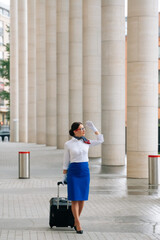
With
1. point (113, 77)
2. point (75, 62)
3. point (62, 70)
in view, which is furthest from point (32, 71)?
point (113, 77)

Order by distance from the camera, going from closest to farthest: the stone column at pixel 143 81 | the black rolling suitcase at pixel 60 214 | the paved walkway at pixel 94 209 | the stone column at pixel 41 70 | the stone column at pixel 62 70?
the paved walkway at pixel 94 209 → the black rolling suitcase at pixel 60 214 → the stone column at pixel 143 81 → the stone column at pixel 62 70 → the stone column at pixel 41 70

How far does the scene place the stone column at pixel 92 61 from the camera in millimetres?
Answer: 27328

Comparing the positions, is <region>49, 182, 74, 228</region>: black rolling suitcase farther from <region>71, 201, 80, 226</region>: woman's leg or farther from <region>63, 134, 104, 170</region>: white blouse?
<region>63, 134, 104, 170</region>: white blouse

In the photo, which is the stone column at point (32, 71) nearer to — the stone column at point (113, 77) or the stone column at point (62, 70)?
the stone column at point (62, 70)

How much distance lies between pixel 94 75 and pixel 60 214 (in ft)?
61.4

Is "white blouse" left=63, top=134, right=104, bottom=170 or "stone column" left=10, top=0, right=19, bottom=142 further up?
"stone column" left=10, top=0, right=19, bottom=142

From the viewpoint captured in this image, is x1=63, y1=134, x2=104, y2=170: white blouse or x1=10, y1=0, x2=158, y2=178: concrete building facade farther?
x1=10, y1=0, x2=158, y2=178: concrete building facade

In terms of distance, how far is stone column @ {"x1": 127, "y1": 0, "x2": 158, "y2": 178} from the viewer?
692 inches

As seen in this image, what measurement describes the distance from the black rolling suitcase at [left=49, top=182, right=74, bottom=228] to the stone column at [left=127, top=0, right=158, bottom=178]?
347 inches

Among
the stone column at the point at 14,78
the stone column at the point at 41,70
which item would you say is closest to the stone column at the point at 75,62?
the stone column at the point at 41,70

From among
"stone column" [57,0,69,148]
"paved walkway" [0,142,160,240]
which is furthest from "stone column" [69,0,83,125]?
"paved walkway" [0,142,160,240]

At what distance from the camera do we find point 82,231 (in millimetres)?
8734

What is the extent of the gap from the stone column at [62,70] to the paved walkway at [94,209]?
18.0 meters

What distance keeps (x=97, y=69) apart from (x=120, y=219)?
59.0ft
